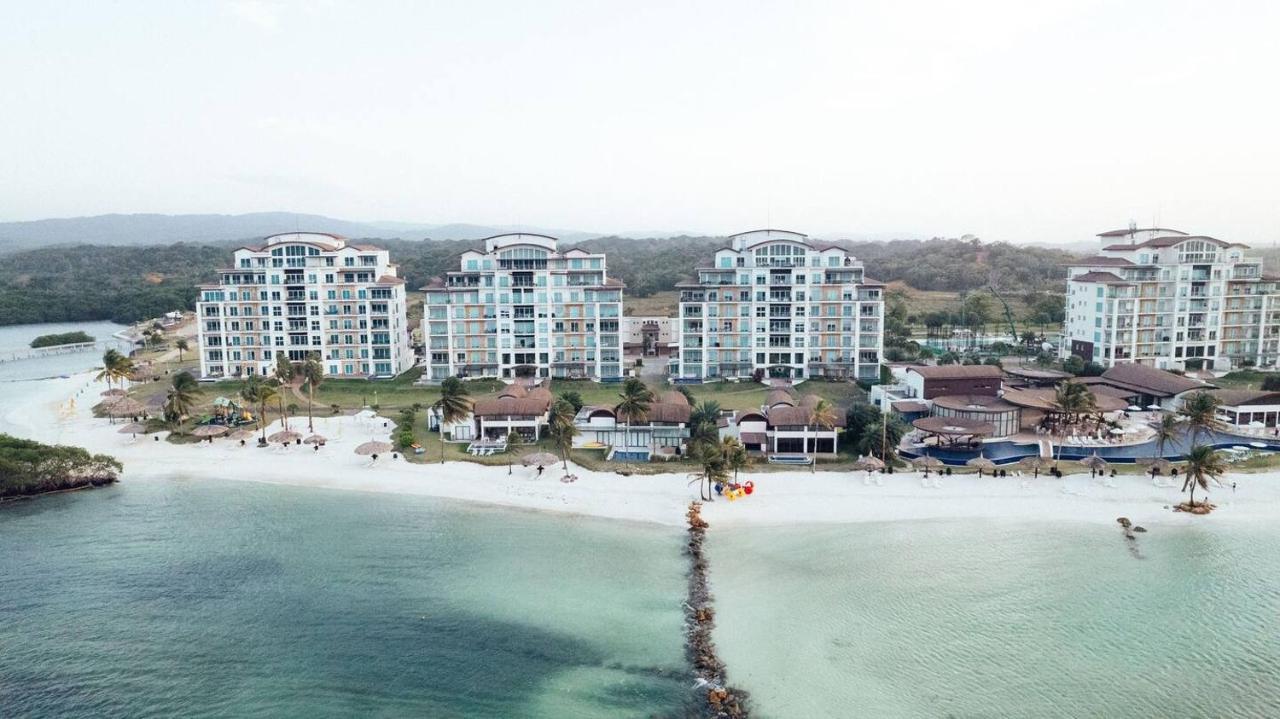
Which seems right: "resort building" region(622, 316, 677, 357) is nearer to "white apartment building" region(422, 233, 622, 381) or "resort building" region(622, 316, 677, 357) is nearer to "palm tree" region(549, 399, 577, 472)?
"white apartment building" region(422, 233, 622, 381)

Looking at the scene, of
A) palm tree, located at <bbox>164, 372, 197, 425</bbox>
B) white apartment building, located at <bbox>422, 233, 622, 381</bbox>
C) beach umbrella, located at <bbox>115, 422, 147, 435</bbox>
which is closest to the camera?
palm tree, located at <bbox>164, 372, 197, 425</bbox>

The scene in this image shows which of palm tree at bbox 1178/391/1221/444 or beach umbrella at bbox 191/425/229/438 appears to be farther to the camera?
beach umbrella at bbox 191/425/229/438

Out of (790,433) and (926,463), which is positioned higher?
(790,433)

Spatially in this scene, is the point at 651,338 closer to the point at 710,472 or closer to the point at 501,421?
the point at 501,421

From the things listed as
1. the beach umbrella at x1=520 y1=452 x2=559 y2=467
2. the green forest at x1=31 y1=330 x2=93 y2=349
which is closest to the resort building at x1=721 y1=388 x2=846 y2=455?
the beach umbrella at x1=520 y1=452 x2=559 y2=467

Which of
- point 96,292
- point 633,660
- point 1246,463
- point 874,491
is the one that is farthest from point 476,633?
point 96,292

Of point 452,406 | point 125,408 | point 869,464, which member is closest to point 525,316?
point 452,406

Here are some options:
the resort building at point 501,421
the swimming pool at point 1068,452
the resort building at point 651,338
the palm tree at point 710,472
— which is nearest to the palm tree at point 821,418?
the swimming pool at point 1068,452
